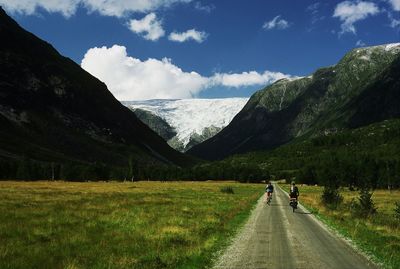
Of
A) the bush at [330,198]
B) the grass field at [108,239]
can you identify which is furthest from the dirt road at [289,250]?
the bush at [330,198]

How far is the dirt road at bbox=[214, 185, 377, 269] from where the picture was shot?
16812mm

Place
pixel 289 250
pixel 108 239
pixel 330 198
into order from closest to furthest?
1. pixel 289 250
2. pixel 108 239
3. pixel 330 198

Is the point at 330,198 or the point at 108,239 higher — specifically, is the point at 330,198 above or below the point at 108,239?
above

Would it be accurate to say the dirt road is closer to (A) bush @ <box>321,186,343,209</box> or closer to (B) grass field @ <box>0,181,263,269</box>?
(B) grass field @ <box>0,181,263,269</box>

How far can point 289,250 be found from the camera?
1975 centimetres

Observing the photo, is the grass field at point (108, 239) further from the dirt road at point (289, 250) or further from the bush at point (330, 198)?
the bush at point (330, 198)

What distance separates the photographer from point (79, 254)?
1830 centimetres

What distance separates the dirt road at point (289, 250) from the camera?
55.2ft

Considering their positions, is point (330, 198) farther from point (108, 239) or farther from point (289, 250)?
point (108, 239)

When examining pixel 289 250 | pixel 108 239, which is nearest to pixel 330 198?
pixel 289 250

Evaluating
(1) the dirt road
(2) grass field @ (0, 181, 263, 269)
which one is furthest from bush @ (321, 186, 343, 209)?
(1) the dirt road

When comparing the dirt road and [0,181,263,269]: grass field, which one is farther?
[0,181,263,269]: grass field

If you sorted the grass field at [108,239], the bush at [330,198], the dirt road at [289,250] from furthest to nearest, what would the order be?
1. the bush at [330,198]
2. the grass field at [108,239]
3. the dirt road at [289,250]

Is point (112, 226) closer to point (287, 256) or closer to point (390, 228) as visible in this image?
point (287, 256)
